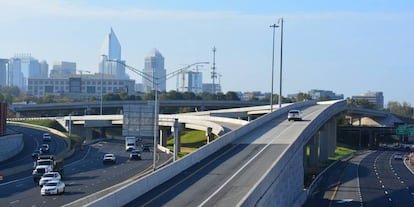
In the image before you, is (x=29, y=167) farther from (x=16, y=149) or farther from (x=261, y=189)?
(x=261, y=189)

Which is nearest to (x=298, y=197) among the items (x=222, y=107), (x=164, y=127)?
(x=164, y=127)

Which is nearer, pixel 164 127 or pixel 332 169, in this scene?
pixel 332 169

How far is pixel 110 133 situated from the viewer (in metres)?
168

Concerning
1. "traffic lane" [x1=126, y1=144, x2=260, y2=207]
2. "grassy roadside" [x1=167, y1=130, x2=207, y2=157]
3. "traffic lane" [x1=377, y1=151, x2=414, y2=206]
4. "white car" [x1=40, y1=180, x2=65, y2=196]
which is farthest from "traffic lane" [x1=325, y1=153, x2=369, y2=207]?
"grassy roadside" [x1=167, y1=130, x2=207, y2=157]

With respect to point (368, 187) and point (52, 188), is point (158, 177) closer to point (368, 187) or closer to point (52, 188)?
point (52, 188)

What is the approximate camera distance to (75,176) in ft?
209

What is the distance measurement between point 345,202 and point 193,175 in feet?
60.7

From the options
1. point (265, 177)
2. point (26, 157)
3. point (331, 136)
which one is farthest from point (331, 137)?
point (265, 177)

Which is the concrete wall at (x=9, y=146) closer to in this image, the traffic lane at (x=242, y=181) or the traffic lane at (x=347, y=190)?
the traffic lane at (x=242, y=181)

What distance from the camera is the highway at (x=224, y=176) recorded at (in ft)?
108

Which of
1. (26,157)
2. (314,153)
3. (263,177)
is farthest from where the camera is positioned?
(314,153)

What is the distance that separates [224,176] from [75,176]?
1041 inches

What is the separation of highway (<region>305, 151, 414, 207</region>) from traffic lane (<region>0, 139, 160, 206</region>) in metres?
17.4

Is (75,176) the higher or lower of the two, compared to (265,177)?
lower
